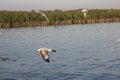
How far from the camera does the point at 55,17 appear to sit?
109 m

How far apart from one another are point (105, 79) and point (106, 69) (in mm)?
3021

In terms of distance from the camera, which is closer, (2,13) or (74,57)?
Answer: (74,57)

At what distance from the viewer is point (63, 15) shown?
362 feet

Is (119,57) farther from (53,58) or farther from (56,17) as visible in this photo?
(56,17)

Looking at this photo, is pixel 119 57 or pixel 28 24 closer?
pixel 119 57

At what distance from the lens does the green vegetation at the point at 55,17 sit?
101688 millimetres

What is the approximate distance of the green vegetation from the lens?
102m

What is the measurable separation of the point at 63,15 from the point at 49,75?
8945 centimetres

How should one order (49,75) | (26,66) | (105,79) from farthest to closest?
1. (26,66)
2. (49,75)
3. (105,79)

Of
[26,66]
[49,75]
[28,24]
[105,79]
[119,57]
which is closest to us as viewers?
[105,79]

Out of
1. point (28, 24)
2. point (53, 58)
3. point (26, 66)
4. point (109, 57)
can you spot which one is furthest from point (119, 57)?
point (28, 24)

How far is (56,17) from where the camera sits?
109m

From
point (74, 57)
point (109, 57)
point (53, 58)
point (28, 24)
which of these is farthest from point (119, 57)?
point (28, 24)

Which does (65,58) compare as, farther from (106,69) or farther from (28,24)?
(28,24)
